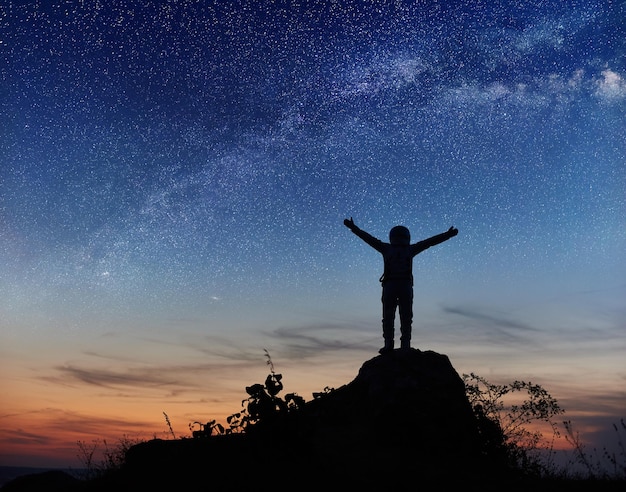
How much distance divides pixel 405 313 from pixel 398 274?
40.3 inches

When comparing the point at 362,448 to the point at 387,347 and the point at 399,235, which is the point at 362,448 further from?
the point at 399,235

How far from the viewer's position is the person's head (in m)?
14.9

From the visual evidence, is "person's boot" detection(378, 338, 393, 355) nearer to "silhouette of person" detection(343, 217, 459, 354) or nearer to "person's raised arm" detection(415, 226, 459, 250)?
"silhouette of person" detection(343, 217, 459, 354)

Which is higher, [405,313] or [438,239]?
[438,239]

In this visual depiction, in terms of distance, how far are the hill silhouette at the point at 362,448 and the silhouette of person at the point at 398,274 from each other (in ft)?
2.57

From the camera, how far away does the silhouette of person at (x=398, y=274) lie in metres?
14.5

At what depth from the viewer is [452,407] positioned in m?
12.4

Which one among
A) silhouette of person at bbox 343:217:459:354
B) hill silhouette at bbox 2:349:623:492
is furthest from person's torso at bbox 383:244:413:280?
hill silhouette at bbox 2:349:623:492

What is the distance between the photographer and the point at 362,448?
36.0 feet

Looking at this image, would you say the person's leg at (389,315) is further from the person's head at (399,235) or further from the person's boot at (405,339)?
the person's head at (399,235)

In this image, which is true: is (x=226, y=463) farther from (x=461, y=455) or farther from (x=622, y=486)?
(x=622, y=486)

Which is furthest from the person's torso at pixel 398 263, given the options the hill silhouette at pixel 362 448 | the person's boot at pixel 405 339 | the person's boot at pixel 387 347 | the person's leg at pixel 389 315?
the hill silhouette at pixel 362 448

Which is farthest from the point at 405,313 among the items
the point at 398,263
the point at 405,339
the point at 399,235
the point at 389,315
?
the point at 399,235

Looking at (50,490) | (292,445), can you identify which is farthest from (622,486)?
(50,490)
